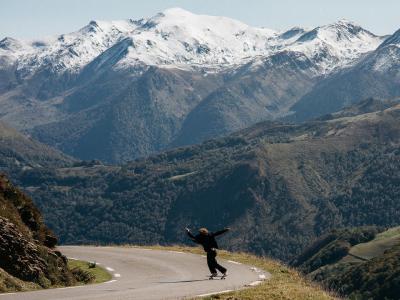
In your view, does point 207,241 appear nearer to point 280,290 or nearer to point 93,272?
point 280,290

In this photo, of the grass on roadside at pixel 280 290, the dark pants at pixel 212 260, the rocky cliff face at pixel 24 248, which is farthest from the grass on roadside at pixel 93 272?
the grass on roadside at pixel 280 290

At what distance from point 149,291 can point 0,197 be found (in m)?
10.2

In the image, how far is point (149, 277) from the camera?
35.9m

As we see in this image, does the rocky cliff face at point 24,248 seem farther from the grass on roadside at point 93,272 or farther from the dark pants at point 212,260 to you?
the dark pants at point 212,260

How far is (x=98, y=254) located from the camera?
4969 centimetres

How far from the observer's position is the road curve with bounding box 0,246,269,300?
26.9 metres

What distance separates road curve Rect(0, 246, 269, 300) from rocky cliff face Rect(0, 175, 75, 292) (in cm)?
206

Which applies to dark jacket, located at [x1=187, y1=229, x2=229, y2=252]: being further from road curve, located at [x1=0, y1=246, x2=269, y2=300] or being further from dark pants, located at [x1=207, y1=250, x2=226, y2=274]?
road curve, located at [x1=0, y1=246, x2=269, y2=300]

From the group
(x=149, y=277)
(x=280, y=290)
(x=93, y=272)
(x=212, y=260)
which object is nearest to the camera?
(x=280, y=290)

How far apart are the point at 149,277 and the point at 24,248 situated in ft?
24.9

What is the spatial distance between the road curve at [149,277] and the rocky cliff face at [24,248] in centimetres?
206

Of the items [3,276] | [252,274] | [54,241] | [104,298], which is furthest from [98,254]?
[104,298]

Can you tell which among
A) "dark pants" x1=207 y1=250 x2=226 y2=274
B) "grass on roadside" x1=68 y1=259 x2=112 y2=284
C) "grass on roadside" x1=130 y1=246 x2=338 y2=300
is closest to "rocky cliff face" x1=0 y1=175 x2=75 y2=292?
"grass on roadside" x1=68 y1=259 x2=112 y2=284

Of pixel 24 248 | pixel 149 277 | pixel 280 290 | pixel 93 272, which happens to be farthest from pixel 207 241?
pixel 24 248
